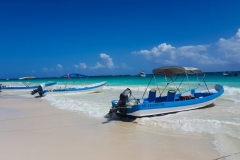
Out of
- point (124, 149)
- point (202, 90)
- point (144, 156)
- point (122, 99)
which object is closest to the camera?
point (144, 156)

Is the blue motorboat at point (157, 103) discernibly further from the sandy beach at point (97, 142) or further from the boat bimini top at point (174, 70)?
the sandy beach at point (97, 142)

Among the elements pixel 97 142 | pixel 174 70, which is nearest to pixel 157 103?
pixel 174 70

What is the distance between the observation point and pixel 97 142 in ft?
20.2

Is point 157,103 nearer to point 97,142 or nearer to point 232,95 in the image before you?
point 97,142

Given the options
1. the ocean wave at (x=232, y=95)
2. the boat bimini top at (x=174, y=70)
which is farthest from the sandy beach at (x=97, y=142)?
the ocean wave at (x=232, y=95)

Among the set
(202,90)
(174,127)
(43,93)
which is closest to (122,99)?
(174,127)

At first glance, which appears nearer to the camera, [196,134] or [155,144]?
[155,144]

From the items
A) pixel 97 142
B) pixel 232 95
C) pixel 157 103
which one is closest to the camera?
pixel 97 142

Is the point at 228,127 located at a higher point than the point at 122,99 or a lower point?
lower

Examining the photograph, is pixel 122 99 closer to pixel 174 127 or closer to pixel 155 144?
pixel 174 127

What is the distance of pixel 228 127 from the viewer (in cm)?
780

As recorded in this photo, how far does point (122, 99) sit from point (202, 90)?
874 cm

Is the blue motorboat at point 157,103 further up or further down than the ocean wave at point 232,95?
further up

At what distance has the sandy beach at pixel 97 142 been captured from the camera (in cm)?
516
